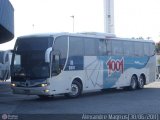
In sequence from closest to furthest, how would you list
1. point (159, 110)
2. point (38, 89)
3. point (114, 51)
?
point (159, 110)
point (38, 89)
point (114, 51)

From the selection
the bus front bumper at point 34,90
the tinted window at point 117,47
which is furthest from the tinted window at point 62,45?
the tinted window at point 117,47

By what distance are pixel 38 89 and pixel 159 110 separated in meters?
6.50

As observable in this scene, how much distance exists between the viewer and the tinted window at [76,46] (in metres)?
23.0

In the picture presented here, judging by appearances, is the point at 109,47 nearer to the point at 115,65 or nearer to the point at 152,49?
the point at 115,65

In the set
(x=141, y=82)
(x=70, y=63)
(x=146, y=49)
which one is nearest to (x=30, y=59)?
(x=70, y=63)

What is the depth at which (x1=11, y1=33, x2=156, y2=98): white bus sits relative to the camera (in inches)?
852

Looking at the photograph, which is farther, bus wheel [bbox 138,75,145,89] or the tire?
bus wheel [bbox 138,75,145,89]

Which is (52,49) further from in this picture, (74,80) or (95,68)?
(95,68)

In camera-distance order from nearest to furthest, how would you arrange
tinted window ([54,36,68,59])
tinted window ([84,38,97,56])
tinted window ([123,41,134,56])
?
tinted window ([54,36,68,59]) < tinted window ([84,38,97,56]) < tinted window ([123,41,134,56])

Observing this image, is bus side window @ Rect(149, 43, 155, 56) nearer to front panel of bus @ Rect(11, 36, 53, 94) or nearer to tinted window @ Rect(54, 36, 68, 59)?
tinted window @ Rect(54, 36, 68, 59)

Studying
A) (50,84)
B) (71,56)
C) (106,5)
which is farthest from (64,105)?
(106,5)

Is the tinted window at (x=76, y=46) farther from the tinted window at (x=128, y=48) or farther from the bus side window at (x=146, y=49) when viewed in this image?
the bus side window at (x=146, y=49)

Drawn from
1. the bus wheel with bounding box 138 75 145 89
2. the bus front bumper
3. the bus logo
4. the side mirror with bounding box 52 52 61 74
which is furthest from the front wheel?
the bus front bumper

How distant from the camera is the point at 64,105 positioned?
768 inches
